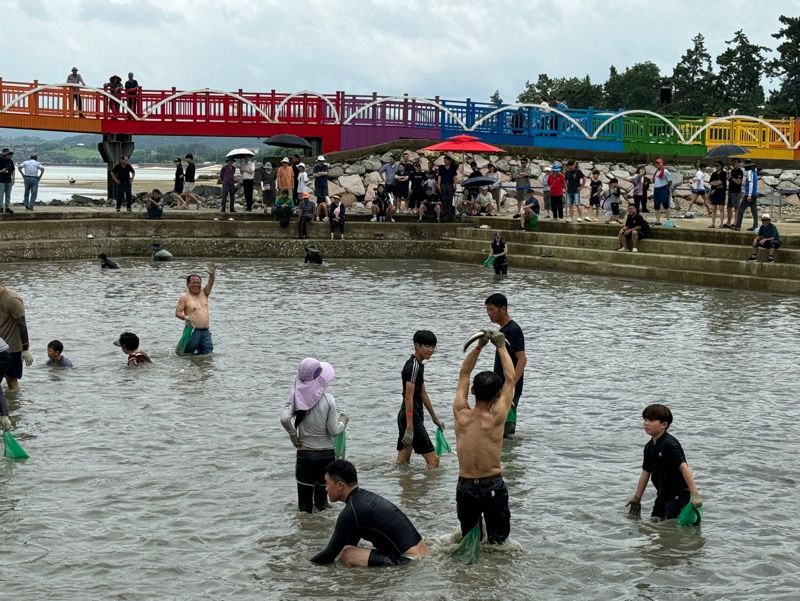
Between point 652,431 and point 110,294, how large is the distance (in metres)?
14.9

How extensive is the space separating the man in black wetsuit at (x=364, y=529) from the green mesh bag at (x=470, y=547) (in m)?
0.29

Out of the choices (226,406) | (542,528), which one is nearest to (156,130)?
(226,406)

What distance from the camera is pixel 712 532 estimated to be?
30.3 ft

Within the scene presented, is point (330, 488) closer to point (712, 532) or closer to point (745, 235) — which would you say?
point (712, 532)

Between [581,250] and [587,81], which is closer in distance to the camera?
[581,250]

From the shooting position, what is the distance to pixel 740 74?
2416 inches

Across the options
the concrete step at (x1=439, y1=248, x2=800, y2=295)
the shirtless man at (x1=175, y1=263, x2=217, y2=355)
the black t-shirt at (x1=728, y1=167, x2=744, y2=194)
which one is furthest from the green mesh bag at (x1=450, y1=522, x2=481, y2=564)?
the black t-shirt at (x1=728, y1=167, x2=744, y2=194)

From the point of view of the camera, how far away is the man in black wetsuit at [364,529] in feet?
26.3

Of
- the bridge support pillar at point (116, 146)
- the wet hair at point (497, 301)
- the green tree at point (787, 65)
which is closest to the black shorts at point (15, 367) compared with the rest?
the wet hair at point (497, 301)

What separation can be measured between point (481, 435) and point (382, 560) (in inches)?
44.1

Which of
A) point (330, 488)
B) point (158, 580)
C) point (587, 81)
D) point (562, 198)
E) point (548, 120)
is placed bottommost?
point (158, 580)

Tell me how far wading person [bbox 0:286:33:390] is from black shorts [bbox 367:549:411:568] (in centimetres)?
635

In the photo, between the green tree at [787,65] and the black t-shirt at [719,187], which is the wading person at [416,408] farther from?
the green tree at [787,65]

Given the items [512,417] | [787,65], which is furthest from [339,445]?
[787,65]
